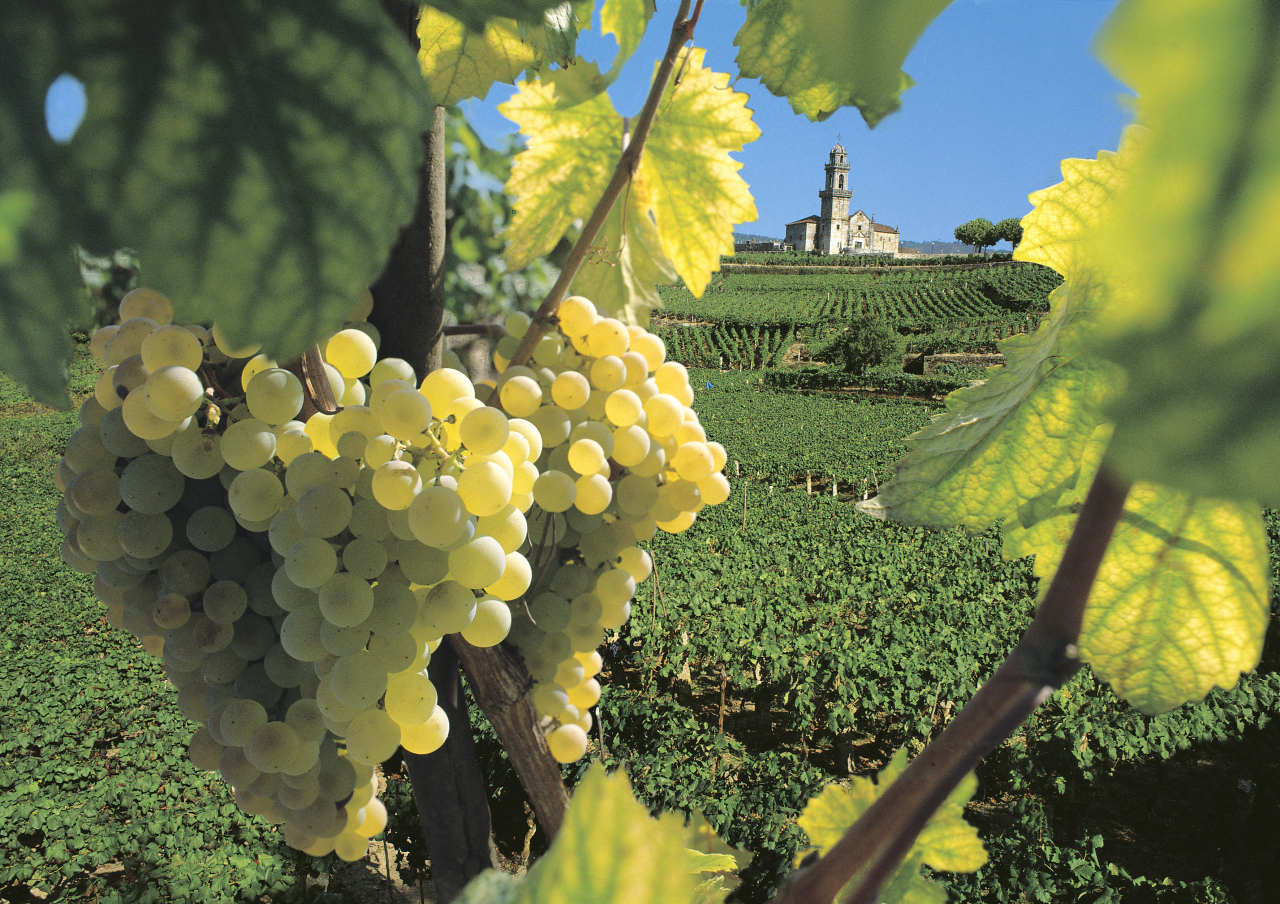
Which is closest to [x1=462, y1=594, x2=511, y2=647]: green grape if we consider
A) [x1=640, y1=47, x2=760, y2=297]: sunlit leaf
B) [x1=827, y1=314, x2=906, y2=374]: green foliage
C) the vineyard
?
[x1=640, y1=47, x2=760, y2=297]: sunlit leaf

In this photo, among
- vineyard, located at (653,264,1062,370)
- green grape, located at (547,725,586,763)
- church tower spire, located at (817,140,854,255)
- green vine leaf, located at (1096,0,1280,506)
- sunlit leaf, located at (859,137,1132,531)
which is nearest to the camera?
green vine leaf, located at (1096,0,1280,506)

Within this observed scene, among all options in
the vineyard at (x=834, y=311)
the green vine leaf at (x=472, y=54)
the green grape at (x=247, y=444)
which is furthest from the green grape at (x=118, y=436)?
the vineyard at (x=834, y=311)

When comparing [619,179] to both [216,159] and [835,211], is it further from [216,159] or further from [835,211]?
[835,211]

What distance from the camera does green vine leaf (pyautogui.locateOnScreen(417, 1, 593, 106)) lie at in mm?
458

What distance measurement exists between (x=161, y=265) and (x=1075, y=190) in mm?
311

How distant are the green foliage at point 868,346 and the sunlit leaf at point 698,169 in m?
26.8

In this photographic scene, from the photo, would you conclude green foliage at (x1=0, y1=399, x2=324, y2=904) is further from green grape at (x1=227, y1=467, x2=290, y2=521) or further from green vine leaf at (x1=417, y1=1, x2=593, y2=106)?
green vine leaf at (x1=417, y1=1, x2=593, y2=106)

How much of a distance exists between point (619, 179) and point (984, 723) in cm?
43

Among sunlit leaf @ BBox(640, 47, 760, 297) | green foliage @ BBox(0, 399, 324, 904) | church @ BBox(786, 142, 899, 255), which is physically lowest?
green foliage @ BBox(0, 399, 324, 904)

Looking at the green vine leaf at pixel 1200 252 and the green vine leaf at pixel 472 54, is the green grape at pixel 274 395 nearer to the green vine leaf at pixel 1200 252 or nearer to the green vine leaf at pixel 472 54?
the green vine leaf at pixel 472 54

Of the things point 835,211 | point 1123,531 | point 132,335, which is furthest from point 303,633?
point 835,211

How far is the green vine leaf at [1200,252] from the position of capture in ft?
0.28

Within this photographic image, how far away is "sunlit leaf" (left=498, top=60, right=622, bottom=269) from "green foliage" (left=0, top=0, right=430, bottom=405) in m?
0.55

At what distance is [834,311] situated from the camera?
120 ft
